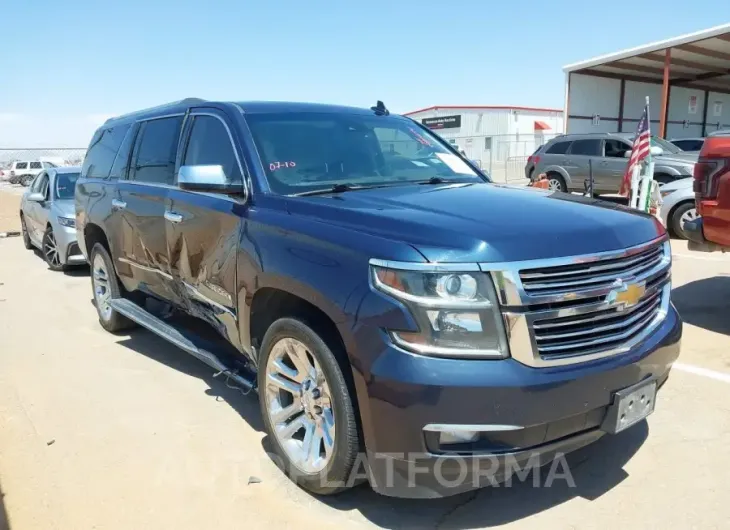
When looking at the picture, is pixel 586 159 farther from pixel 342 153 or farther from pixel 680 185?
pixel 342 153

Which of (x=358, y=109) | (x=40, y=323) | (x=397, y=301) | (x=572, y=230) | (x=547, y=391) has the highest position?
(x=358, y=109)

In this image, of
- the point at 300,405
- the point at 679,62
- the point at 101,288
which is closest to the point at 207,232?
the point at 300,405

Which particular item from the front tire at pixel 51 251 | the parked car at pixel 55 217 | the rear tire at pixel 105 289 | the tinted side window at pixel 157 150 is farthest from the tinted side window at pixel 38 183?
the tinted side window at pixel 157 150

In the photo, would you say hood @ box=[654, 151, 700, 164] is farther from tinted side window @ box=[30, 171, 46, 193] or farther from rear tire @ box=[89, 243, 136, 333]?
tinted side window @ box=[30, 171, 46, 193]

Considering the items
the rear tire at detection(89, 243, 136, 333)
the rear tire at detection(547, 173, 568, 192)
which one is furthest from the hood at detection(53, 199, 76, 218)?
the rear tire at detection(547, 173, 568, 192)

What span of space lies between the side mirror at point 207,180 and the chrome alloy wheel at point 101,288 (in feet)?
8.99

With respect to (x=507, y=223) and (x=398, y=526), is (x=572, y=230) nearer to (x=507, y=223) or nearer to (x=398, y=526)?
(x=507, y=223)

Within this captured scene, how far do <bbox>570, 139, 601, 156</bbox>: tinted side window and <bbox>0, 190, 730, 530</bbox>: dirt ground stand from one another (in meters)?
11.5

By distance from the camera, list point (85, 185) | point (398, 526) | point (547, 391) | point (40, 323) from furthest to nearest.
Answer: point (40, 323), point (85, 185), point (398, 526), point (547, 391)

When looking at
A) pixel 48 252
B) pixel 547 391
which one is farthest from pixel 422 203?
pixel 48 252

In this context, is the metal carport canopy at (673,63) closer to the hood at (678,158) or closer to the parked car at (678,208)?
the hood at (678,158)

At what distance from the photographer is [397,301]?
2.48m

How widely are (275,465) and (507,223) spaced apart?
1880mm

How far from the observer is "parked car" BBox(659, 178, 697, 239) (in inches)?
390
